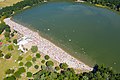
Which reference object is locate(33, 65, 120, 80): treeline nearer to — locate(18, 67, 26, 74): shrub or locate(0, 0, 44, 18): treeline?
locate(18, 67, 26, 74): shrub

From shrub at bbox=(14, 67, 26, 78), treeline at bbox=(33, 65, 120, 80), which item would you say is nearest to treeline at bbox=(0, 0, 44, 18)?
shrub at bbox=(14, 67, 26, 78)

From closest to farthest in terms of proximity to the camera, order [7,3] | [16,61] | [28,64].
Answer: [28,64] → [16,61] → [7,3]

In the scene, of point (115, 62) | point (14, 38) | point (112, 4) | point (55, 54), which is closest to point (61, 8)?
point (112, 4)

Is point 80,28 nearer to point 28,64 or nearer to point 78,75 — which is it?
point 28,64

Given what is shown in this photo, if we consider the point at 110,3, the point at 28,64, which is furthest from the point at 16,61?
the point at 110,3

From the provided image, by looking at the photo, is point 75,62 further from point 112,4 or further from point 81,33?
point 112,4

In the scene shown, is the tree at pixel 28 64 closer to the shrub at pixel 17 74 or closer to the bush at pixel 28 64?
the bush at pixel 28 64
